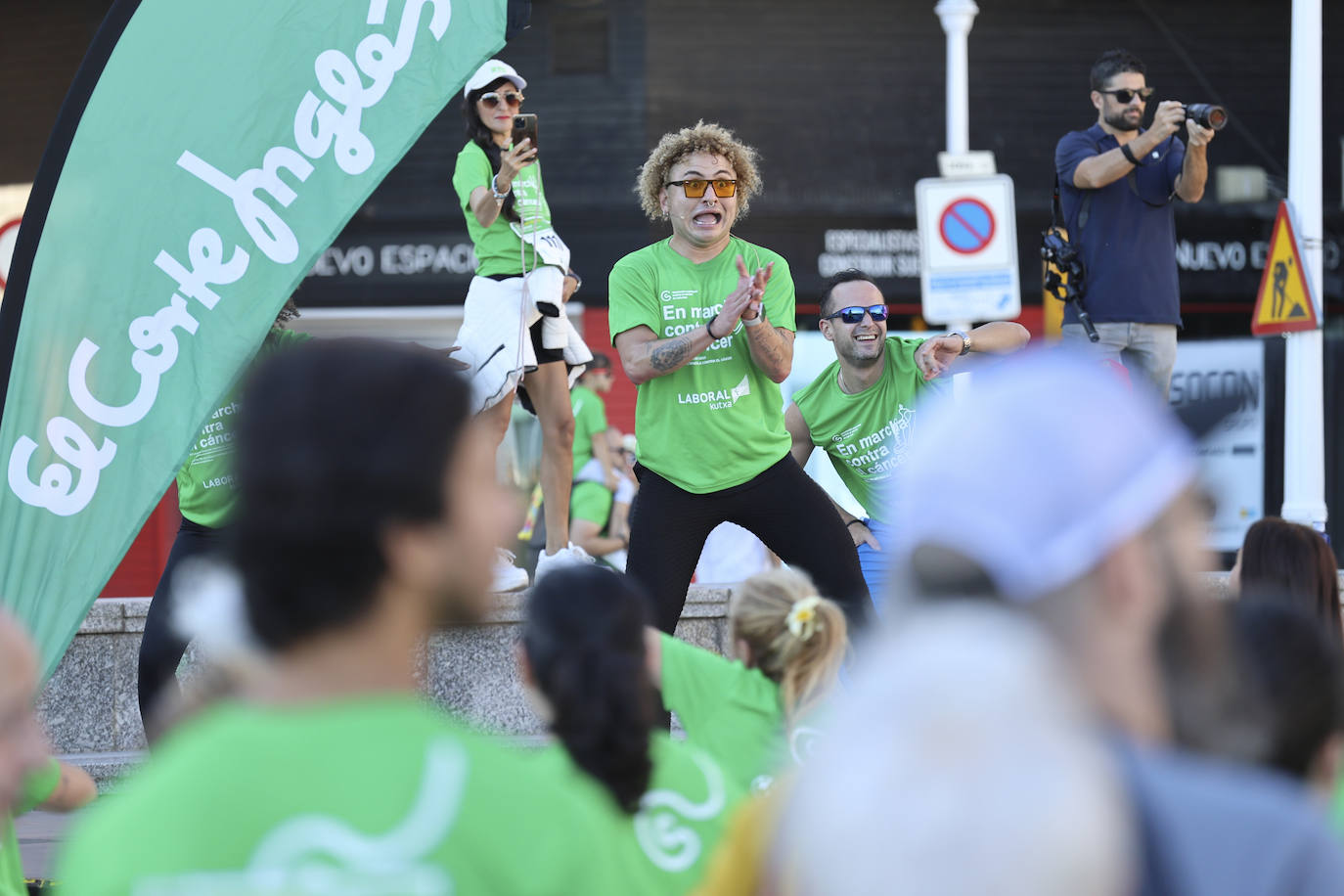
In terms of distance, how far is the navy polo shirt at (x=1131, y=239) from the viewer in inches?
287

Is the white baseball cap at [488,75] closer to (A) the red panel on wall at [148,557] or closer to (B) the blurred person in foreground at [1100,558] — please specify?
(B) the blurred person in foreground at [1100,558]

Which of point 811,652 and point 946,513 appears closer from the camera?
point 946,513

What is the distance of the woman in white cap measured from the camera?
6559 millimetres

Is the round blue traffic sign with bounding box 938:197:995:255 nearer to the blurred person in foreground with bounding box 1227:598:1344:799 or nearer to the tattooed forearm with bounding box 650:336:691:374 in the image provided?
the tattooed forearm with bounding box 650:336:691:374

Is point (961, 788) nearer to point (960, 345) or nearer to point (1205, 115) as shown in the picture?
point (960, 345)

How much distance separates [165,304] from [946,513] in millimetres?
3395

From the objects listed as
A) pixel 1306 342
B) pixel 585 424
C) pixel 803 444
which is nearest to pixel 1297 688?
pixel 803 444

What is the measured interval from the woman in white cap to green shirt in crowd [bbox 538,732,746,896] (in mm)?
3847

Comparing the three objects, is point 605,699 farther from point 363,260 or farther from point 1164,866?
point 363,260

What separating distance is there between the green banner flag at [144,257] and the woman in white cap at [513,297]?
2.17 metres

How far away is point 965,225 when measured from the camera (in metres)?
9.46

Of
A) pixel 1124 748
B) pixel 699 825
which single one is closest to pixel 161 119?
pixel 699 825

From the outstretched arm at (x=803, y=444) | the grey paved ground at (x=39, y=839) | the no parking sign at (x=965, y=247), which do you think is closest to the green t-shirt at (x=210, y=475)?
the grey paved ground at (x=39, y=839)

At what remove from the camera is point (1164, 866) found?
122 centimetres
